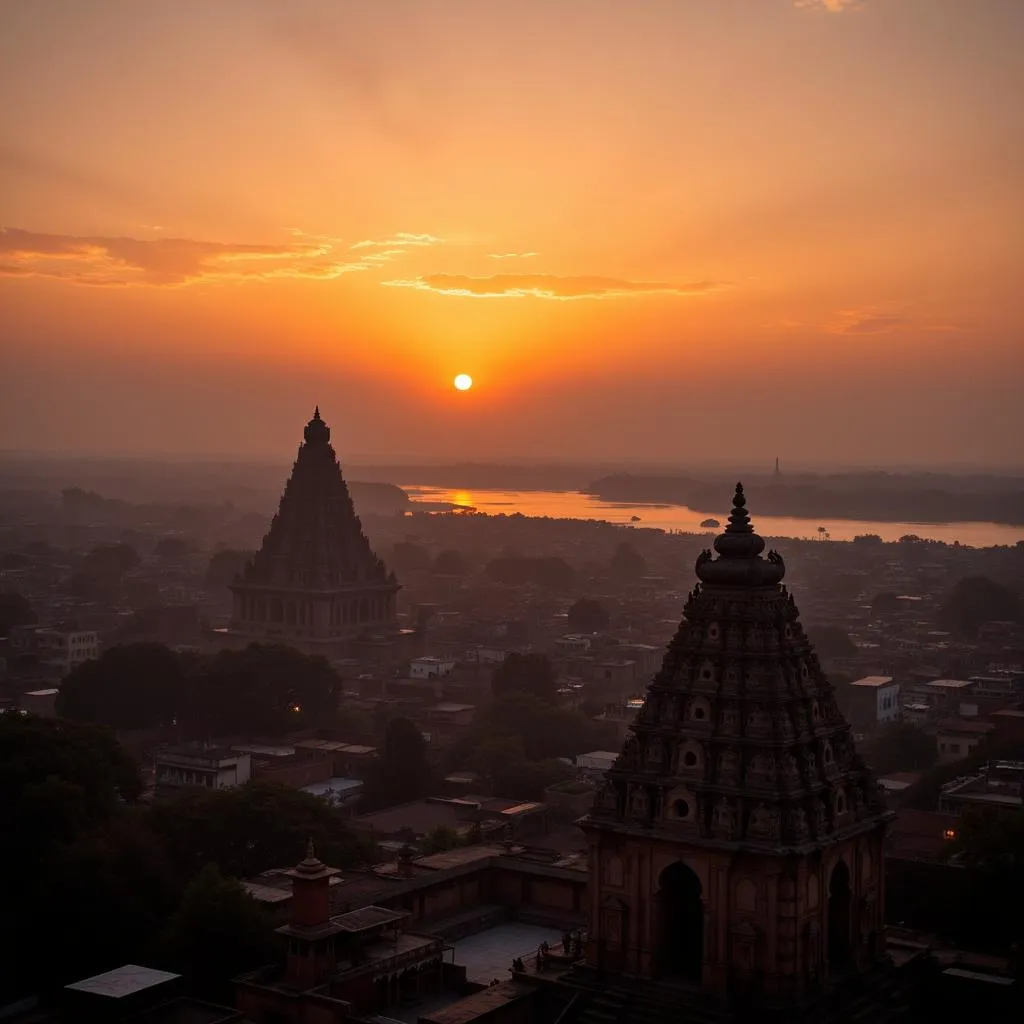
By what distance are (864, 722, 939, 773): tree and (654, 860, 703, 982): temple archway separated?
1339 inches

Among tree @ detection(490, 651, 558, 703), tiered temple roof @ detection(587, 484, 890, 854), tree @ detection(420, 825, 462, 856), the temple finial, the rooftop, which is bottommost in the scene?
the rooftop

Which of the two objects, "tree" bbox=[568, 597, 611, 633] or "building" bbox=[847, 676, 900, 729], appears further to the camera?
"tree" bbox=[568, 597, 611, 633]

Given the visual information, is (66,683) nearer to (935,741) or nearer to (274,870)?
(274,870)

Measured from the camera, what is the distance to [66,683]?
205ft

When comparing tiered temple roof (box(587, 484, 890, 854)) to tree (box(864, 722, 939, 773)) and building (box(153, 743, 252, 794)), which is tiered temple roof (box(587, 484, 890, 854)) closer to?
building (box(153, 743, 252, 794))

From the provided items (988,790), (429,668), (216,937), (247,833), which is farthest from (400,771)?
(429,668)

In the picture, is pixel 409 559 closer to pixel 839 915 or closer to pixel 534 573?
pixel 534 573

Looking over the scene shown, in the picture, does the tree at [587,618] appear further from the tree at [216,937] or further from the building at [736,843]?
the building at [736,843]

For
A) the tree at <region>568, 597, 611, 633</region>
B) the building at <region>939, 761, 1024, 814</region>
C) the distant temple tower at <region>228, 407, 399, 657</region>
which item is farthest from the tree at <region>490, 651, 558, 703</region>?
the tree at <region>568, 597, 611, 633</region>

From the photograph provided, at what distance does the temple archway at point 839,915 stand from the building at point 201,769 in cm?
2986

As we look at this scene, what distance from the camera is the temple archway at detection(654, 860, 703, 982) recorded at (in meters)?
24.1

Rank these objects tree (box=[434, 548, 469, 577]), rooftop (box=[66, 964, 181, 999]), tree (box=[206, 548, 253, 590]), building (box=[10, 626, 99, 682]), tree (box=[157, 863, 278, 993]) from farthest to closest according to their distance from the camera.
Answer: tree (box=[434, 548, 469, 577]) < tree (box=[206, 548, 253, 590]) < building (box=[10, 626, 99, 682]) < tree (box=[157, 863, 278, 993]) < rooftop (box=[66, 964, 181, 999])

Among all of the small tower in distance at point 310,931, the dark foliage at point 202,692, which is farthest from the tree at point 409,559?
the small tower in distance at point 310,931

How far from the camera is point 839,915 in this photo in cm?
2477
